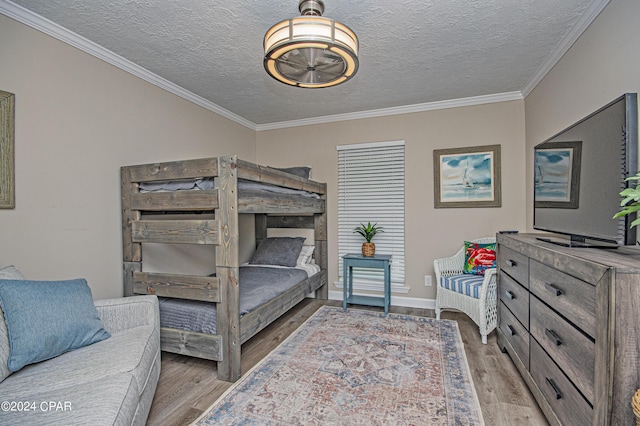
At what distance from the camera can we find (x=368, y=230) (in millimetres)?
3811

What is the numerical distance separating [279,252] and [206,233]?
1.80m

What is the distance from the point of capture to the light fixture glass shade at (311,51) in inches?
58.6

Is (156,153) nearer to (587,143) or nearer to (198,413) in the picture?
→ (198,413)

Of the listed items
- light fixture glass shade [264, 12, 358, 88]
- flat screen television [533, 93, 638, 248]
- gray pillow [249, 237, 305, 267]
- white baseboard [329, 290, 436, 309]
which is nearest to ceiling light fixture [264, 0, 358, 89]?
light fixture glass shade [264, 12, 358, 88]

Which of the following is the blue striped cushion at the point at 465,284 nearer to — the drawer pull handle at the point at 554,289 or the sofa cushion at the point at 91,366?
the drawer pull handle at the point at 554,289

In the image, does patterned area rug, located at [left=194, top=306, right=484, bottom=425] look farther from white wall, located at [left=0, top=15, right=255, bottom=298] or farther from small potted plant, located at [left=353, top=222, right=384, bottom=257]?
white wall, located at [left=0, top=15, right=255, bottom=298]

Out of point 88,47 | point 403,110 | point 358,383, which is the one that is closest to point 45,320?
point 358,383

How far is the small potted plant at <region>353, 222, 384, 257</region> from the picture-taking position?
12.2ft

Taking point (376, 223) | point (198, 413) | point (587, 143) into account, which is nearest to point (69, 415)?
point (198, 413)

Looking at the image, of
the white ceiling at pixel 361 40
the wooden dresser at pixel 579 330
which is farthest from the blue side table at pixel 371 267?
the white ceiling at pixel 361 40

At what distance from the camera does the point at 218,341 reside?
214cm

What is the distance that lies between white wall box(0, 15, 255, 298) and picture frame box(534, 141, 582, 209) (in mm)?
3221

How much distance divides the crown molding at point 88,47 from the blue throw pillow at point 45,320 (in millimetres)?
1639

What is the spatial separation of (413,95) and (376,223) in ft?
5.18
